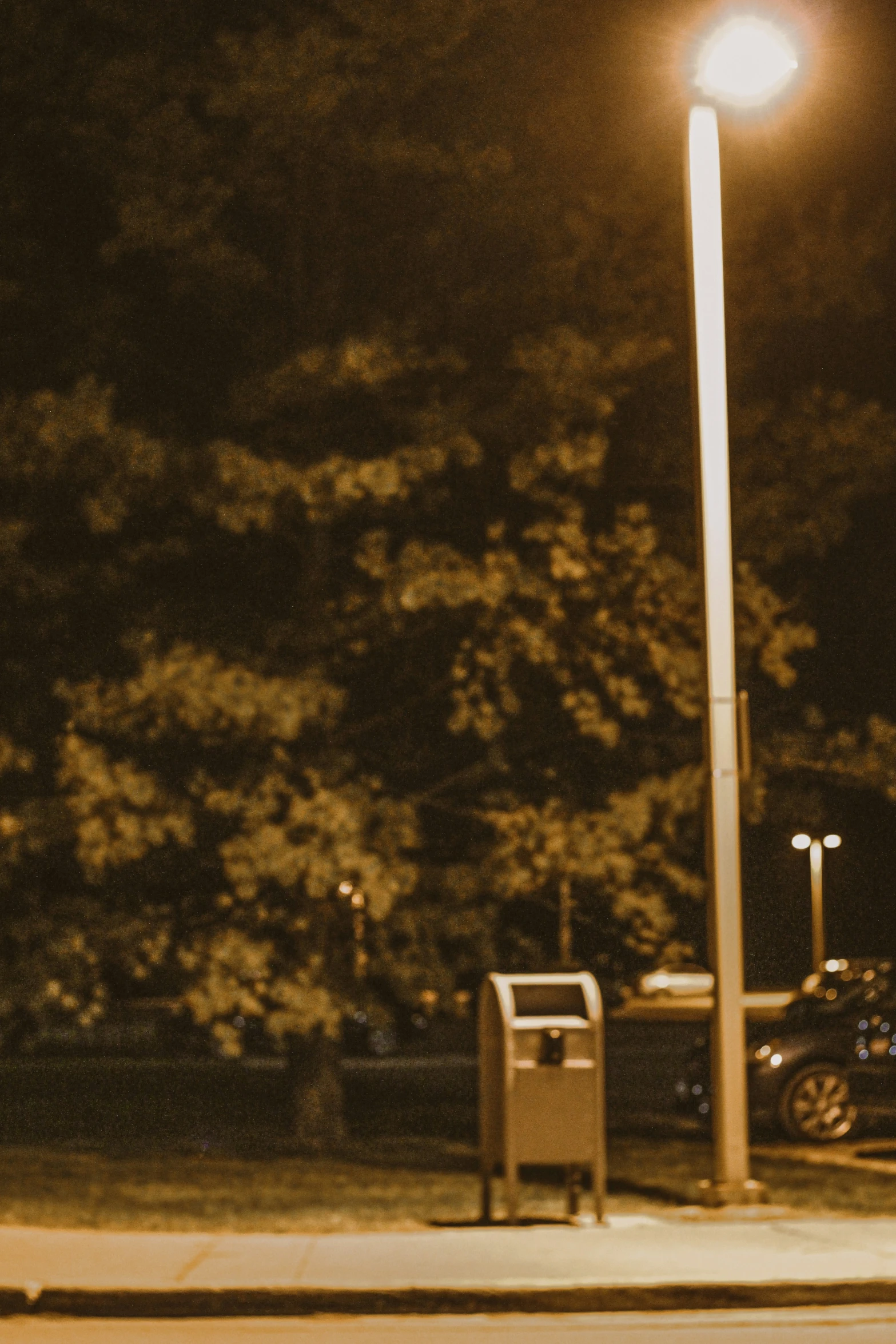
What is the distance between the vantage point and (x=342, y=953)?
1664 centimetres

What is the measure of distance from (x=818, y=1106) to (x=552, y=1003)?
7.40 meters

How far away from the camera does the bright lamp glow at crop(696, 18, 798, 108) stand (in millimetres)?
11727

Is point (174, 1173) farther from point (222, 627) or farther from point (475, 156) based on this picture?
point (475, 156)

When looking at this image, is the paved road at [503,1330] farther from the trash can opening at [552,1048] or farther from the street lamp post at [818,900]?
the street lamp post at [818,900]

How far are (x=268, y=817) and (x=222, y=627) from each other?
6.70 feet

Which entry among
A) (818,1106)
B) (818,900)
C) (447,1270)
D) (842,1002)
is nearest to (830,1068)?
(818,1106)

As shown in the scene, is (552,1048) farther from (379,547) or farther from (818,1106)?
(818,1106)

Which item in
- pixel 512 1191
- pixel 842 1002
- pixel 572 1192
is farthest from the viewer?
pixel 842 1002

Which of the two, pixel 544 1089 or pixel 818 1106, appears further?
pixel 818 1106

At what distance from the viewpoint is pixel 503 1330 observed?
8.94 meters

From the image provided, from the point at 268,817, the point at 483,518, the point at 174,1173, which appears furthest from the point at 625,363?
the point at 174,1173

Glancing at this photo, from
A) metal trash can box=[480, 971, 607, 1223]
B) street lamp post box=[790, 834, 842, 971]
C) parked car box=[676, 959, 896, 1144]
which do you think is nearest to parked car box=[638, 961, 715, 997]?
street lamp post box=[790, 834, 842, 971]

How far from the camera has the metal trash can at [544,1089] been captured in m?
11.5

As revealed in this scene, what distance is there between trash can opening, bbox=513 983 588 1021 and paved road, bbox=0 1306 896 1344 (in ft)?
9.01
